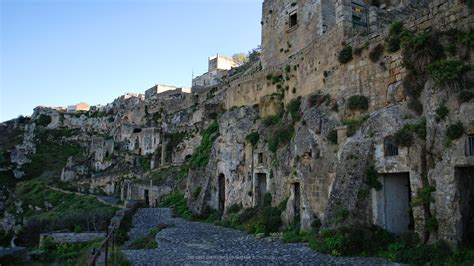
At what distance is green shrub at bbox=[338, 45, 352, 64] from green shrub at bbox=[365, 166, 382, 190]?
4990 mm

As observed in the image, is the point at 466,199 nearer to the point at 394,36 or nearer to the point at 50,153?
the point at 394,36

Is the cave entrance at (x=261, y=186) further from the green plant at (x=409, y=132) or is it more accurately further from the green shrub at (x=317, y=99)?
the green plant at (x=409, y=132)

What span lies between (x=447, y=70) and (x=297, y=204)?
26.9 ft

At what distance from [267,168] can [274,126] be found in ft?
7.62

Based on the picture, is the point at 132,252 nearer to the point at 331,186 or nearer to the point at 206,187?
the point at 331,186

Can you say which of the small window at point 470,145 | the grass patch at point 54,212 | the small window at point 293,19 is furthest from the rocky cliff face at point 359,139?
the grass patch at point 54,212

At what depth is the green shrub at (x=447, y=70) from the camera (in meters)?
9.30

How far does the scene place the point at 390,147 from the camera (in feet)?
36.9

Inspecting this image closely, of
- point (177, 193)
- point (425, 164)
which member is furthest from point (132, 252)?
point (177, 193)

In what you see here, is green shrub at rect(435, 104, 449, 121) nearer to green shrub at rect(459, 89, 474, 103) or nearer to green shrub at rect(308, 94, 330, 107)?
green shrub at rect(459, 89, 474, 103)

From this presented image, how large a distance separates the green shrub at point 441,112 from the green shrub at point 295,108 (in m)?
7.85

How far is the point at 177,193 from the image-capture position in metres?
29.9

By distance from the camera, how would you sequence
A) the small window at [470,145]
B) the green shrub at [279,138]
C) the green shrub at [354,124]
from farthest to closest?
the green shrub at [279,138] < the green shrub at [354,124] < the small window at [470,145]

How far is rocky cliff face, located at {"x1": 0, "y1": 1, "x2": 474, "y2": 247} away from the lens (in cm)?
932
